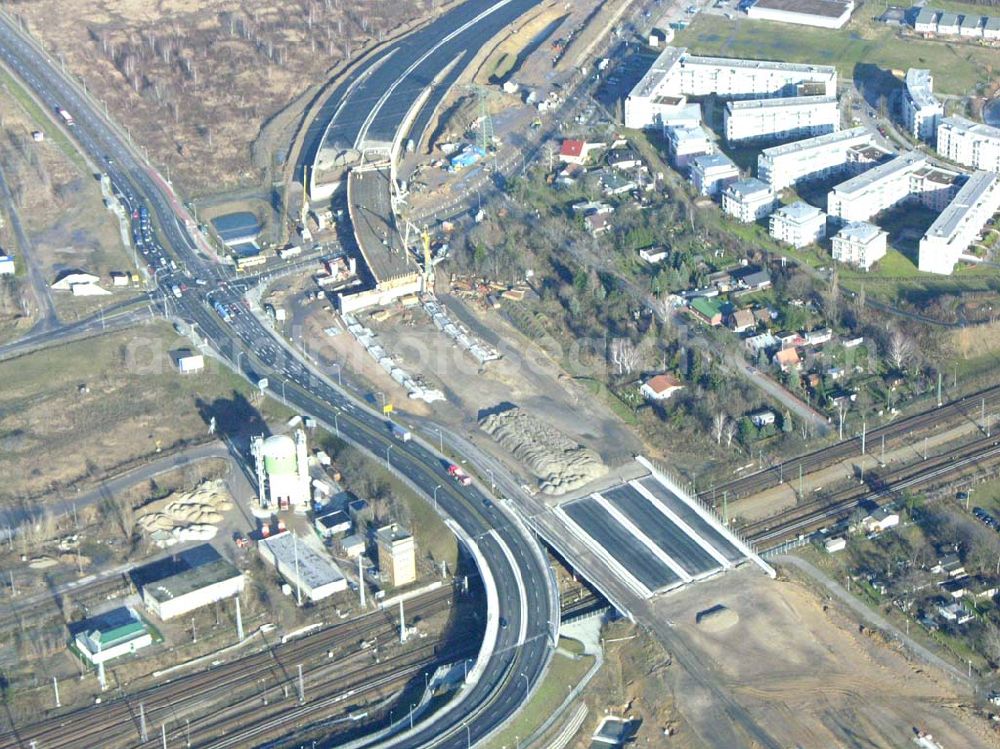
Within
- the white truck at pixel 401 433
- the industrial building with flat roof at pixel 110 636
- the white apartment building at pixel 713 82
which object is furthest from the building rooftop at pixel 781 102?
the industrial building with flat roof at pixel 110 636

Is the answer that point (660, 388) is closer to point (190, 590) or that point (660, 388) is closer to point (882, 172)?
point (882, 172)

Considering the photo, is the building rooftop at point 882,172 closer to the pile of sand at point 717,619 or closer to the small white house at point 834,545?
the small white house at point 834,545

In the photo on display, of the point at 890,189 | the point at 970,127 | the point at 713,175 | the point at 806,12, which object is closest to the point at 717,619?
the point at 890,189

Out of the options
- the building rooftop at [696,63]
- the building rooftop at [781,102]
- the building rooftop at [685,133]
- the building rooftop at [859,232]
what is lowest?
the building rooftop at [859,232]

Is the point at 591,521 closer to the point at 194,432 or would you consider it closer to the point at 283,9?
the point at 194,432

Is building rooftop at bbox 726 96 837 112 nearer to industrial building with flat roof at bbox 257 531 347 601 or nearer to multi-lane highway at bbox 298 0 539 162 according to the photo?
multi-lane highway at bbox 298 0 539 162

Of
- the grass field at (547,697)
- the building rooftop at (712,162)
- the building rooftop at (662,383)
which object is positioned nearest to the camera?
the grass field at (547,697)

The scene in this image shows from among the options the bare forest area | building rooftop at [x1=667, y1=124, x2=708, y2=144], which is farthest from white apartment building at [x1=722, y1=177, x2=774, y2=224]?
the bare forest area
